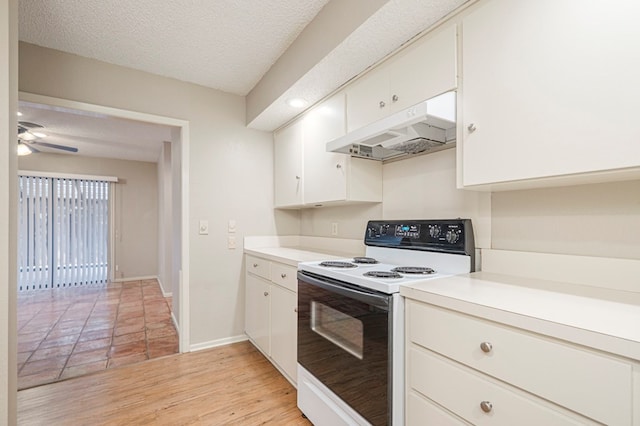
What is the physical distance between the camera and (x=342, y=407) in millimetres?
1453

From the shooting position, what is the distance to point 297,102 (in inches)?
93.8

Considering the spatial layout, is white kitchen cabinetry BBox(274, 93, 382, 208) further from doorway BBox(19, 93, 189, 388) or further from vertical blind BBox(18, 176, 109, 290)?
vertical blind BBox(18, 176, 109, 290)

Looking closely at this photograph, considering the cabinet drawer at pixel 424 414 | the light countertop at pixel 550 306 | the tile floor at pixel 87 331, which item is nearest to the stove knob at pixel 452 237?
the light countertop at pixel 550 306

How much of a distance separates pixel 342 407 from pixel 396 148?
143 centimetres

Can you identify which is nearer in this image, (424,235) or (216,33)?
(424,235)

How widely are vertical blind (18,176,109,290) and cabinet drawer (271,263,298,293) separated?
17.1 ft

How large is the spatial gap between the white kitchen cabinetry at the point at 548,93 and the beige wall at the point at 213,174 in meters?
2.10

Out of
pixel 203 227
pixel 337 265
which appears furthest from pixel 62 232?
pixel 337 265

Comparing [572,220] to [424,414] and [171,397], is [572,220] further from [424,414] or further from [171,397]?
[171,397]

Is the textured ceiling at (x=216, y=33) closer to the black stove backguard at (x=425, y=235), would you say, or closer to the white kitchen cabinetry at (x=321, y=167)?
the white kitchen cabinetry at (x=321, y=167)

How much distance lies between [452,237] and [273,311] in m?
1.40

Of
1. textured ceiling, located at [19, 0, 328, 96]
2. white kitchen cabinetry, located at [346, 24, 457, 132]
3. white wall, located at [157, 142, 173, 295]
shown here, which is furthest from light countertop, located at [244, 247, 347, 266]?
white wall, located at [157, 142, 173, 295]

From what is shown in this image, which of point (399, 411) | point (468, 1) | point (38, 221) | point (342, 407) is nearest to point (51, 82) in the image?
point (468, 1)

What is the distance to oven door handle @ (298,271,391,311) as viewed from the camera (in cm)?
122
